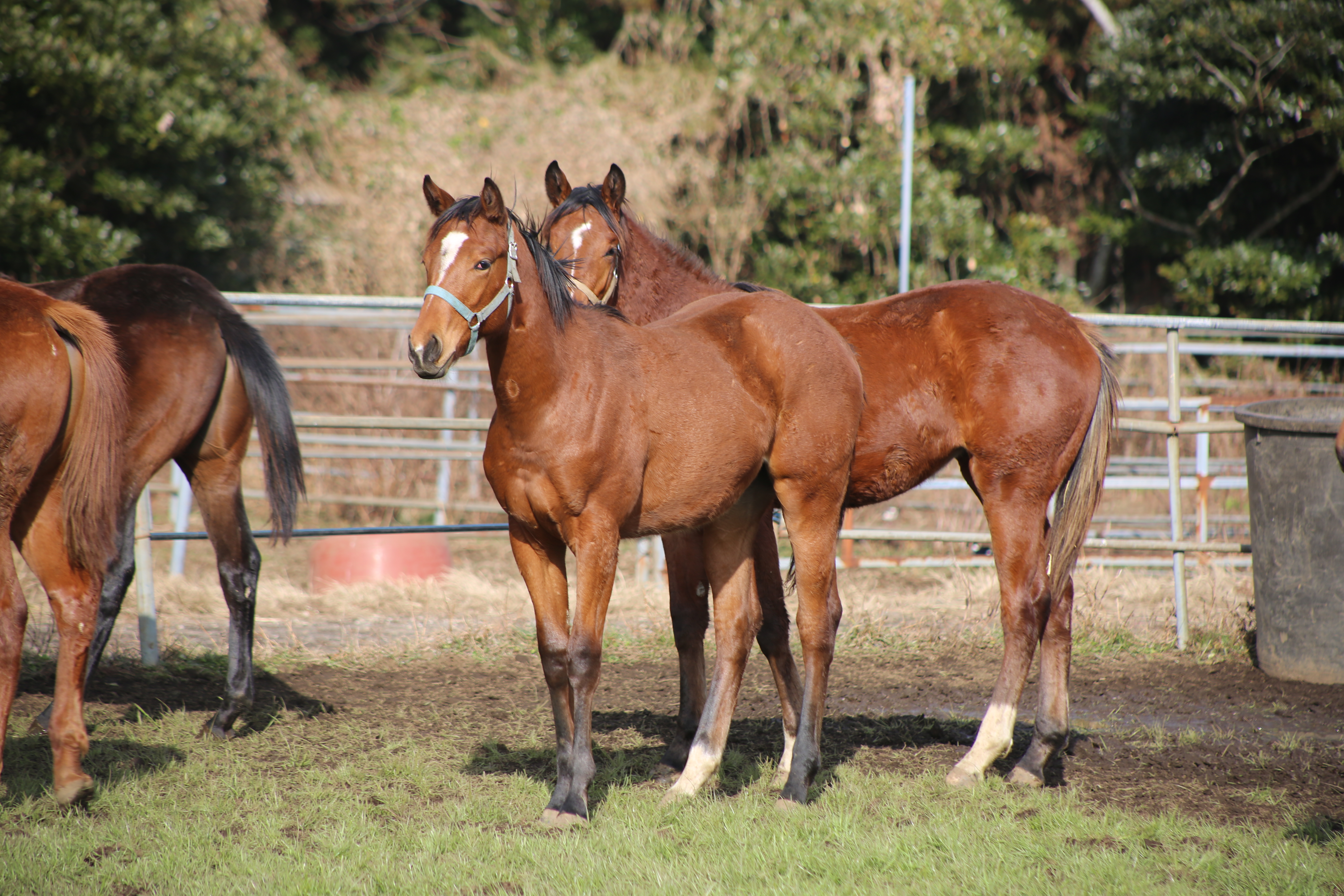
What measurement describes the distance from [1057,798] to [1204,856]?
605 mm

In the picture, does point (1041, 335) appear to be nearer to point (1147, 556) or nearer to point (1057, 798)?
point (1057, 798)

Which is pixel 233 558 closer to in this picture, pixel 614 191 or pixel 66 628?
pixel 66 628

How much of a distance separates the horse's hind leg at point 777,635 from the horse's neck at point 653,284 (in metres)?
1.00

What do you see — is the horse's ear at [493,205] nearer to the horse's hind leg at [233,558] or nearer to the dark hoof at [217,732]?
the horse's hind leg at [233,558]

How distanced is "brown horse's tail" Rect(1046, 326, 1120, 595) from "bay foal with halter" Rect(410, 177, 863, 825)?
98 centimetres

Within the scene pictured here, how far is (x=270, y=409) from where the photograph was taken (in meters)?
4.55

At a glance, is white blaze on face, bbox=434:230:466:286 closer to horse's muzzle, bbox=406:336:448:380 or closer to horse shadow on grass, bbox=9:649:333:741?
horse's muzzle, bbox=406:336:448:380

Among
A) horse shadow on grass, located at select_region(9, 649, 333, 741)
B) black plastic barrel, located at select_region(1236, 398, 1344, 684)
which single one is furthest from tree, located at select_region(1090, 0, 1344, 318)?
horse shadow on grass, located at select_region(9, 649, 333, 741)

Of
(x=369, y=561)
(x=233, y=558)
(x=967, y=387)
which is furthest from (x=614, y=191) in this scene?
(x=369, y=561)

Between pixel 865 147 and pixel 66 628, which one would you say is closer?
pixel 66 628

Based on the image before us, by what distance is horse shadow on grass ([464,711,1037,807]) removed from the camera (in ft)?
12.8

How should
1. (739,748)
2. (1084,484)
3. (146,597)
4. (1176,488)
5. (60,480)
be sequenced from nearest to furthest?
1. (60,480)
2. (1084,484)
3. (739,748)
4. (146,597)
5. (1176,488)

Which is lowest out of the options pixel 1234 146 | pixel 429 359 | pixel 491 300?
pixel 429 359

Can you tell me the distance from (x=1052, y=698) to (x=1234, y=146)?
32.1ft
